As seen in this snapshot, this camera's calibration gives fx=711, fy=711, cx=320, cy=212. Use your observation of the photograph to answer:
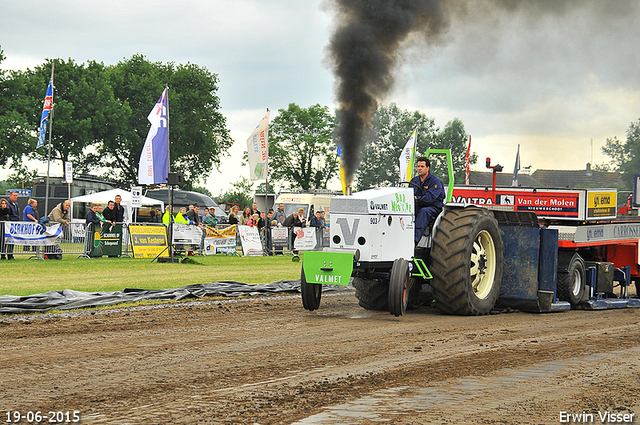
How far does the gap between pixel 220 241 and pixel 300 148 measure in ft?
156

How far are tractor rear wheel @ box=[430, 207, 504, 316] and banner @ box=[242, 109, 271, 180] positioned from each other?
15.8m

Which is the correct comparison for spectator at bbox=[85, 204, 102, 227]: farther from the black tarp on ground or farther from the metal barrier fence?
the black tarp on ground

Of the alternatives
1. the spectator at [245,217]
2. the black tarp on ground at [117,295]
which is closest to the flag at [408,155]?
the spectator at [245,217]

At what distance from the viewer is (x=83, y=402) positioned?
4.70 metres

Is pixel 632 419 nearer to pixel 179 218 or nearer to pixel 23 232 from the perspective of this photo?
pixel 23 232

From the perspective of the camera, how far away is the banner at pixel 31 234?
63.3 ft

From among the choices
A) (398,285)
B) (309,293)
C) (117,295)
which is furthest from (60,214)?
(398,285)

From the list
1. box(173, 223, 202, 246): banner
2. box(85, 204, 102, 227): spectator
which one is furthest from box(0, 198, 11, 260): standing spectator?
box(173, 223, 202, 246): banner

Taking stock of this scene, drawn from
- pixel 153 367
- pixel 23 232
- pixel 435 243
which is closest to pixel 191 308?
pixel 435 243

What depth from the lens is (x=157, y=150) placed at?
22766 mm

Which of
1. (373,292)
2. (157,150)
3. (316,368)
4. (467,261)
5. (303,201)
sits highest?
(157,150)

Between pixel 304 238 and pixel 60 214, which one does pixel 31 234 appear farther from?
pixel 304 238

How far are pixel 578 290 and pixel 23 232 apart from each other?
48.6ft

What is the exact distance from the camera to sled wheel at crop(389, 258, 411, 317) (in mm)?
8719
